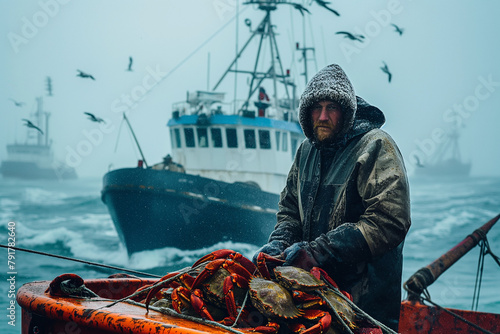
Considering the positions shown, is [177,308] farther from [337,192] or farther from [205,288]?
[337,192]

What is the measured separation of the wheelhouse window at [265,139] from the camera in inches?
715

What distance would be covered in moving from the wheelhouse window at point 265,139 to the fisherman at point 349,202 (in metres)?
15.2

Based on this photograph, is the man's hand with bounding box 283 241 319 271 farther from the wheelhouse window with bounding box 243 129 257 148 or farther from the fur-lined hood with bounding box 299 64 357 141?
the wheelhouse window with bounding box 243 129 257 148

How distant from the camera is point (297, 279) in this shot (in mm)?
2215

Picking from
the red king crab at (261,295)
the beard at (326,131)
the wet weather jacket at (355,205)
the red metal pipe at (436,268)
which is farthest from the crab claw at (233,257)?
the red metal pipe at (436,268)

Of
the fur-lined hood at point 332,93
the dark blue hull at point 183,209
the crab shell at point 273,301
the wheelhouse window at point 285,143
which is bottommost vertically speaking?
the dark blue hull at point 183,209

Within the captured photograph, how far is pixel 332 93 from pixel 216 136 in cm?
1553

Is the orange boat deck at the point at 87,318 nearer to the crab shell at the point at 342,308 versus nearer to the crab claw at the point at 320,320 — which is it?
the crab claw at the point at 320,320

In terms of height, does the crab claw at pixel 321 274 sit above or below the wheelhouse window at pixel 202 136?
above

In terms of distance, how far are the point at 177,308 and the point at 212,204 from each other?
15182 millimetres

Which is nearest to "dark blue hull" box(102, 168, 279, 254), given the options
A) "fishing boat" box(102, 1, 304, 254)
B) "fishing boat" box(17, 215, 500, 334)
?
"fishing boat" box(102, 1, 304, 254)

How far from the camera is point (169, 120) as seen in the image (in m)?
19.6

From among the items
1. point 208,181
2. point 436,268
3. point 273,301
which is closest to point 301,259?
point 273,301

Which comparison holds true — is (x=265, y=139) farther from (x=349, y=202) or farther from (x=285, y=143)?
(x=349, y=202)
